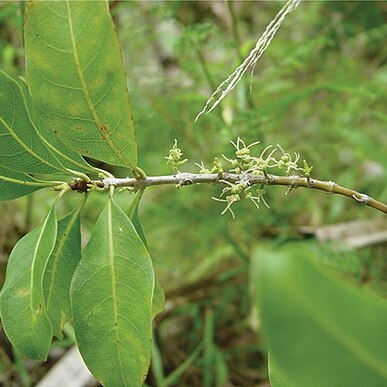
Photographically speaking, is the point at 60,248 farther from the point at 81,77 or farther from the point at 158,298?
the point at 81,77

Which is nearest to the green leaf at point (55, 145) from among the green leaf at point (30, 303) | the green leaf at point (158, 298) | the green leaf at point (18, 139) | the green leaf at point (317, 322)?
the green leaf at point (18, 139)

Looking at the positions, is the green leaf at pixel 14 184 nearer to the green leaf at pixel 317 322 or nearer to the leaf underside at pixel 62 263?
the leaf underside at pixel 62 263

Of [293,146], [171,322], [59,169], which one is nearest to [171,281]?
[171,322]

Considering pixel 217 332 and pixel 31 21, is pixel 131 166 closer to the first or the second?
pixel 31 21

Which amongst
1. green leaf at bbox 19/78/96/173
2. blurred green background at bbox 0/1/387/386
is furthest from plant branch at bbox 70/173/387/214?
blurred green background at bbox 0/1/387/386

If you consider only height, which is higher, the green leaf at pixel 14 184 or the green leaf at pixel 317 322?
the green leaf at pixel 317 322

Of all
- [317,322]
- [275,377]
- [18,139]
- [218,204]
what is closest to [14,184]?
[18,139]

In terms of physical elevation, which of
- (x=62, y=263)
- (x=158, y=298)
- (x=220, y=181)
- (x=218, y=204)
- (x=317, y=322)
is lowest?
(x=218, y=204)
